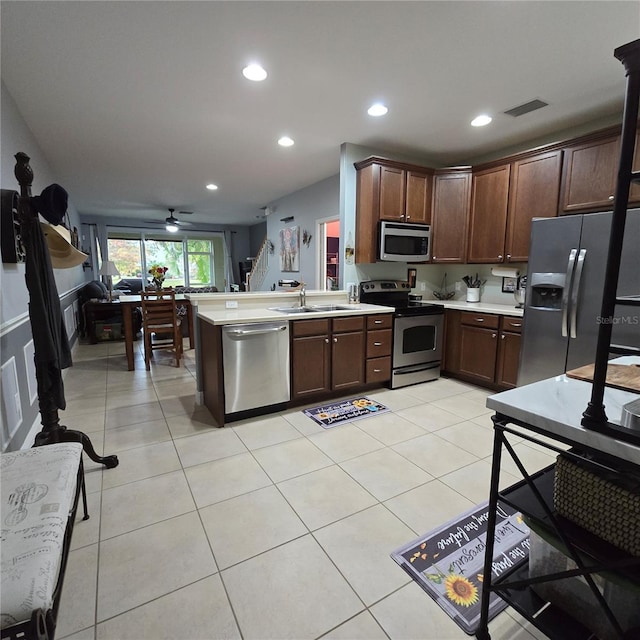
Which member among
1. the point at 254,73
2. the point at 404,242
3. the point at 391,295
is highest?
the point at 254,73

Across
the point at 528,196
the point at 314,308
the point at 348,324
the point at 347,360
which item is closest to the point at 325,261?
the point at 314,308

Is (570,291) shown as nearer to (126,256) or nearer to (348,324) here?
(348,324)

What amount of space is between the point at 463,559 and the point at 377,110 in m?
3.32

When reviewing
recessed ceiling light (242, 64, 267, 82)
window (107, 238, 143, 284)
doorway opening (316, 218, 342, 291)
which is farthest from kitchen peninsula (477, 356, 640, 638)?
window (107, 238, 143, 284)

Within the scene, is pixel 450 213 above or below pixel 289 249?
above

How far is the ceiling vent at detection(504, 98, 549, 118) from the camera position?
292cm

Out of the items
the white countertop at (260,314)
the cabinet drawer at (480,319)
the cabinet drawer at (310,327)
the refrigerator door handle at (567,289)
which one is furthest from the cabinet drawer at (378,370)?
the refrigerator door handle at (567,289)

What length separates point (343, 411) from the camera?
3.15m

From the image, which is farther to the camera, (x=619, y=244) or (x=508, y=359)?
(x=508, y=359)

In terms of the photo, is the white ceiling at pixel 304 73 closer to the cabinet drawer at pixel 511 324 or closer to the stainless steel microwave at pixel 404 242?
the stainless steel microwave at pixel 404 242

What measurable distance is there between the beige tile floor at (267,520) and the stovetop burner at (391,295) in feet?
4.07

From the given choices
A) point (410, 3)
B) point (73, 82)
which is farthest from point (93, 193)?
A: point (410, 3)

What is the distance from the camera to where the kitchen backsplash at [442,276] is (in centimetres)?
414

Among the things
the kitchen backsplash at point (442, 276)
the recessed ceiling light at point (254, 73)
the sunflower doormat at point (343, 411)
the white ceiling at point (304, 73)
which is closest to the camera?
the white ceiling at point (304, 73)
